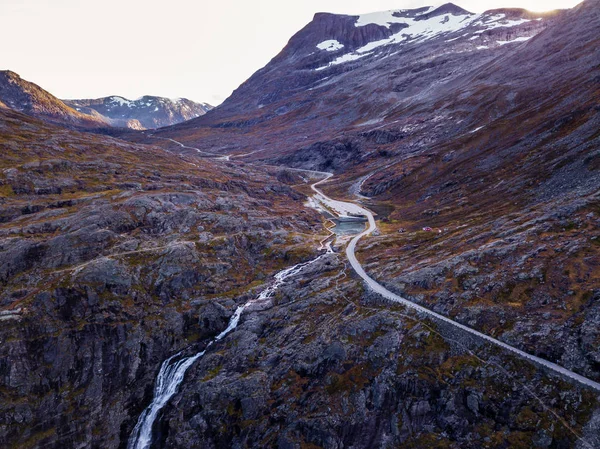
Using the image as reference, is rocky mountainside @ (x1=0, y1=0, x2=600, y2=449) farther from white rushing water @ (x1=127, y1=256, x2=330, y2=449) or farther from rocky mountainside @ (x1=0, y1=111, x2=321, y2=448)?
white rushing water @ (x1=127, y1=256, x2=330, y2=449)

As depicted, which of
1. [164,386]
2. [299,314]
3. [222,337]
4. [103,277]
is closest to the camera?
[164,386]

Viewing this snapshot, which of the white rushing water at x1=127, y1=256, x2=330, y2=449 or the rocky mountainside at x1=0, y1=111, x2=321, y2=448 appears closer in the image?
the white rushing water at x1=127, y1=256, x2=330, y2=449

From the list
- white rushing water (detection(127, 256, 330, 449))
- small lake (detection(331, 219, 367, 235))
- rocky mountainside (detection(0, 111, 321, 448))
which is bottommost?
white rushing water (detection(127, 256, 330, 449))

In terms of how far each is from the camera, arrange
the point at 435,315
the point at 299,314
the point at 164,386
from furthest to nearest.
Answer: the point at 299,314 < the point at 164,386 < the point at 435,315

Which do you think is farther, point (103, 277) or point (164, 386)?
point (103, 277)

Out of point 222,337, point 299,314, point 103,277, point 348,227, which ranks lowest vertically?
point 222,337

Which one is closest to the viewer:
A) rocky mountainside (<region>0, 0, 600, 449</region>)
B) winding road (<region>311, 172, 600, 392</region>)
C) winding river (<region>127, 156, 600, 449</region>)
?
winding road (<region>311, 172, 600, 392</region>)

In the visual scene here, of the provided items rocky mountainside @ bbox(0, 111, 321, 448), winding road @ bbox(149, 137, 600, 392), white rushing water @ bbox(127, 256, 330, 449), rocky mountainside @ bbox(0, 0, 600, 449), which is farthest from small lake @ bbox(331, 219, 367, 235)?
white rushing water @ bbox(127, 256, 330, 449)

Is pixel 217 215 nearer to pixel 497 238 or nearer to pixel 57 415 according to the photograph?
pixel 57 415

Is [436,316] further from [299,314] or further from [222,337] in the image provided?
[222,337]

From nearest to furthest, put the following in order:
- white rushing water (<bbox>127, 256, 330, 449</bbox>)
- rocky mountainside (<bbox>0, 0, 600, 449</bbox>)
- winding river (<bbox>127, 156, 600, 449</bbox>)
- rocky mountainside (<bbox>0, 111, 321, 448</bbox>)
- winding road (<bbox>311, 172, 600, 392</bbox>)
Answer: winding road (<bbox>311, 172, 600, 392</bbox>) → winding river (<bbox>127, 156, 600, 449</bbox>) → rocky mountainside (<bbox>0, 0, 600, 449</bbox>) → white rushing water (<bbox>127, 256, 330, 449</bbox>) → rocky mountainside (<bbox>0, 111, 321, 448</bbox>)

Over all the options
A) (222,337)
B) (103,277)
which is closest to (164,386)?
(222,337)
